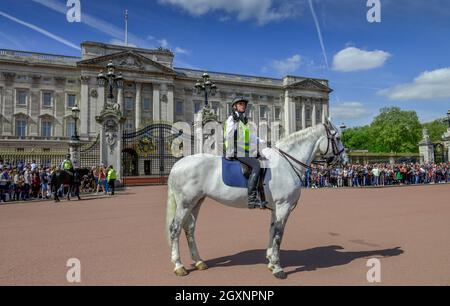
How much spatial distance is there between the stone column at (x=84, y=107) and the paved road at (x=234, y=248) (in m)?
42.4

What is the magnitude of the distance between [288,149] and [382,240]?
3217mm

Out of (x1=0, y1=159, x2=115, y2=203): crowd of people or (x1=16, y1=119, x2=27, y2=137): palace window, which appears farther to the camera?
(x1=16, y1=119, x2=27, y2=137): palace window

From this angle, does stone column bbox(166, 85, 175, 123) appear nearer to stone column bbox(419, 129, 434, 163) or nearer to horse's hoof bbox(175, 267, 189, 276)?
stone column bbox(419, 129, 434, 163)

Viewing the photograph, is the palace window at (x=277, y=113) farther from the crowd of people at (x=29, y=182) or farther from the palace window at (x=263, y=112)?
the crowd of people at (x=29, y=182)

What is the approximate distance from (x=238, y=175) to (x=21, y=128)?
53734 millimetres

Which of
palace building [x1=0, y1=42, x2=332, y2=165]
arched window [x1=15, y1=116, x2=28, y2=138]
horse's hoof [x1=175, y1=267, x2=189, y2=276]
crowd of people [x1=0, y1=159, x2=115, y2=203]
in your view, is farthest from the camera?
arched window [x1=15, y1=116, x2=28, y2=138]

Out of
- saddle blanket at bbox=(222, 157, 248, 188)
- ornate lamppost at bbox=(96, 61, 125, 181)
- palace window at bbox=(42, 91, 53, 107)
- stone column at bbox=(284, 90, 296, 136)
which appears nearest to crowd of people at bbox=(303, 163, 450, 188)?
ornate lamppost at bbox=(96, 61, 125, 181)

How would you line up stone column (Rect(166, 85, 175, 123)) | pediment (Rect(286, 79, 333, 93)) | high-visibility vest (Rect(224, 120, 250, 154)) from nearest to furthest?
high-visibility vest (Rect(224, 120, 250, 154)) < stone column (Rect(166, 85, 175, 123)) < pediment (Rect(286, 79, 333, 93))

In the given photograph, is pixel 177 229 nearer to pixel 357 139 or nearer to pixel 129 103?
pixel 129 103

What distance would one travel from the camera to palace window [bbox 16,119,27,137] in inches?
1919

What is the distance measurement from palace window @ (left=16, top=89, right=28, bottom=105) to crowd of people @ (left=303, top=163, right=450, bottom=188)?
147 feet

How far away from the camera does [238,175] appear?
527 cm

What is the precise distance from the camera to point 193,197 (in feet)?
17.3
